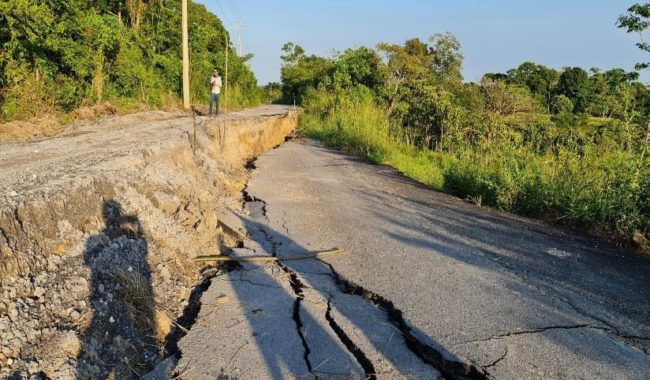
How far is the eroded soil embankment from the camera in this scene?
8.09ft

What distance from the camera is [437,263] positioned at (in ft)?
13.8

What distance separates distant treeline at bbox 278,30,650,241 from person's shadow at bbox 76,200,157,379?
477 centimetres

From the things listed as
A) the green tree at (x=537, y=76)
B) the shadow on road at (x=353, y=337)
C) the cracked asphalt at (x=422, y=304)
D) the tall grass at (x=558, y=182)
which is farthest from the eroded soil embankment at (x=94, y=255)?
the green tree at (x=537, y=76)

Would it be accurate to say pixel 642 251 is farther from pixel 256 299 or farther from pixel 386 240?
pixel 256 299

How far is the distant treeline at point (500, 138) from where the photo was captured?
5551mm

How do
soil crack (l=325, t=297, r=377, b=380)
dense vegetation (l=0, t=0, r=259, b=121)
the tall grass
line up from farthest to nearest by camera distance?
dense vegetation (l=0, t=0, r=259, b=121) → the tall grass → soil crack (l=325, t=297, r=377, b=380)

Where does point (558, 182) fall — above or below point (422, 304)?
above

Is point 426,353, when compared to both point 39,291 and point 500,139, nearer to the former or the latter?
point 39,291

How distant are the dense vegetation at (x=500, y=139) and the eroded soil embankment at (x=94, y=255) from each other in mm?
4238

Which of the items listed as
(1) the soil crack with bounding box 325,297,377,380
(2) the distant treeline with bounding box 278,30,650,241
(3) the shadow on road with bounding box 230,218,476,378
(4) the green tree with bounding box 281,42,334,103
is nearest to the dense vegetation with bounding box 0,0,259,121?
(2) the distant treeline with bounding box 278,30,650,241

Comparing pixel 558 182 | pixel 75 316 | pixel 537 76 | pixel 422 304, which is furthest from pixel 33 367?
pixel 537 76

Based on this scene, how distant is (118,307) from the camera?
288 centimetres

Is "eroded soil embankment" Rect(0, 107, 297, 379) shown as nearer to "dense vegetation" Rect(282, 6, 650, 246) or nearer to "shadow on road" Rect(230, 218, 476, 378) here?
"shadow on road" Rect(230, 218, 476, 378)

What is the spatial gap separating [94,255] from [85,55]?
10.7 metres
